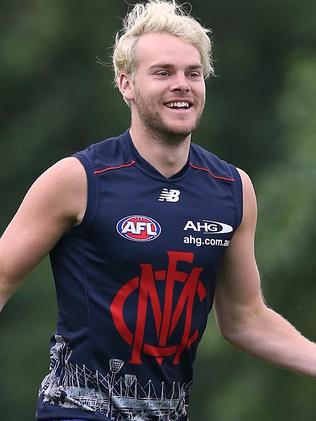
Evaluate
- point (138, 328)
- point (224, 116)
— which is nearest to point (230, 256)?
point (138, 328)

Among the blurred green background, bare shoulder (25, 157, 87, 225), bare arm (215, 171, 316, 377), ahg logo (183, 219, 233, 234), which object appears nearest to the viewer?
bare shoulder (25, 157, 87, 225)

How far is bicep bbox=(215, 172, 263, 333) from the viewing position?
6.34 metres

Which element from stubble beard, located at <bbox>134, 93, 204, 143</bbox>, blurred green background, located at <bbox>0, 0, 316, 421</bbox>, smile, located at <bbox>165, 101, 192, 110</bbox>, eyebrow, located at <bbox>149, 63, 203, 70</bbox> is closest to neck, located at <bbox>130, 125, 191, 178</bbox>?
stubble beard, located at <bbox>134, 93, 204, 143</bbox>

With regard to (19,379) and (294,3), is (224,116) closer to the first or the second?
(294,3)

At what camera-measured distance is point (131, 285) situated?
19.9ft

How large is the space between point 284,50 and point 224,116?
984mm

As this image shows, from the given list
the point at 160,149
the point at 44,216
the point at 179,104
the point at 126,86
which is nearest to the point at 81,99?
the point at 126,86

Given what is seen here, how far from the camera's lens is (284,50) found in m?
17.4

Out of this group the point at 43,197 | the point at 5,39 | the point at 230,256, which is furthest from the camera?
the point at 5,39

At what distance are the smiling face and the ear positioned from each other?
0.02 meters

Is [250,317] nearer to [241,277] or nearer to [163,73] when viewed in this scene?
[241,277]

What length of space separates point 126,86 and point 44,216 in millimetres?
654

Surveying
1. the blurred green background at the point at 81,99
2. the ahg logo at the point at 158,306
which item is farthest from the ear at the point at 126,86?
the blurred green background at the point at 81,99

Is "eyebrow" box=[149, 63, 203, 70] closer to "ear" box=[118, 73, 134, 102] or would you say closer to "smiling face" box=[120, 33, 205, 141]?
"smiling face" box=[120, 33, 205, 141]
